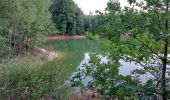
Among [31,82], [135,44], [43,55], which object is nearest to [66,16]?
[43,55]

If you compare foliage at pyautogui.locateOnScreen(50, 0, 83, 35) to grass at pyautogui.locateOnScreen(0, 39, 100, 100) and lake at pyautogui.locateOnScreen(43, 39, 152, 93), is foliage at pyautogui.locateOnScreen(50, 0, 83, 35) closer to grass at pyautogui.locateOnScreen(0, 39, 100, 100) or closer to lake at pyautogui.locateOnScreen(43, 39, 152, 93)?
lake at pyautogui.locateOnScreen(43, 39, 152, 93)

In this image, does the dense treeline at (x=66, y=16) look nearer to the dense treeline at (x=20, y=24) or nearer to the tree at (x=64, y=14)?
the tree at (x=64, y=14)

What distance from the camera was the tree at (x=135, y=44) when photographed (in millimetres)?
5047

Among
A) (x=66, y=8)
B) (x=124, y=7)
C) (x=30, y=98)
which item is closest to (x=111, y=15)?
(x=124, y=7)

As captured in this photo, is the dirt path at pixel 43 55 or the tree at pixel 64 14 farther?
the tree at pixel 64 14

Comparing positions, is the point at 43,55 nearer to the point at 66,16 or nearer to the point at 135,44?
the point at 135,44

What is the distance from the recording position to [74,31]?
78.0m

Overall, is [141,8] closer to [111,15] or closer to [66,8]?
[111,15]

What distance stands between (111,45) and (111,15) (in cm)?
52

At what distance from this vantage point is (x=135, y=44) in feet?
16.7

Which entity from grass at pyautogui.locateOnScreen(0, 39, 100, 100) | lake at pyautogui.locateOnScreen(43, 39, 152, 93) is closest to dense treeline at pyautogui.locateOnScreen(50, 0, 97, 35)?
lake at pyautogui.locateOnScreen(43, 39, 152, 93)

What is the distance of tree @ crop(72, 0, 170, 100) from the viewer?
5.05m

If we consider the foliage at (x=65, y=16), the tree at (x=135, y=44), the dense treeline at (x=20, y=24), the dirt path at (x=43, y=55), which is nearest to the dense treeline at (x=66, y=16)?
the foliage at (x=65, y=16)

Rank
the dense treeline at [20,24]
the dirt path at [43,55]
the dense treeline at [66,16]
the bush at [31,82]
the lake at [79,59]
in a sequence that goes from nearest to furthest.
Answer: the lake at [79,59] → the bush at [31,82] → the dense treeline at [20,24] → the dirt path at [43,55] → the dense treeline at [66,16]
